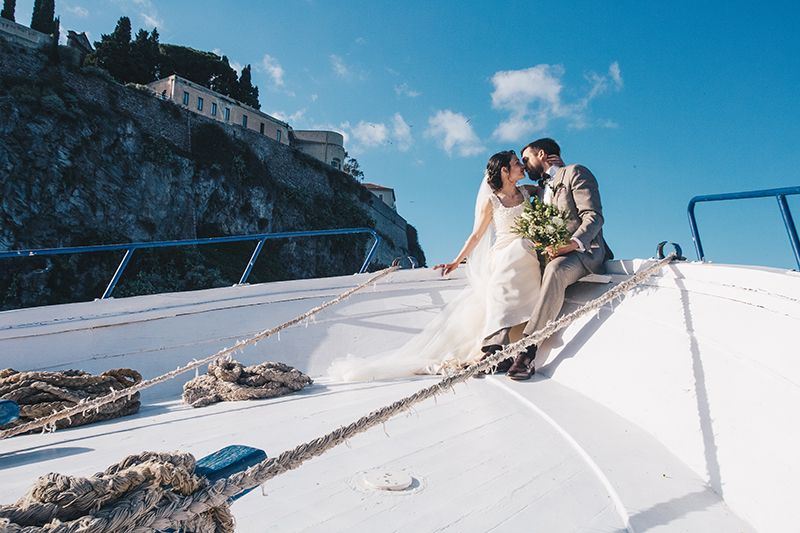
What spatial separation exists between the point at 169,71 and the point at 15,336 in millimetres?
45277

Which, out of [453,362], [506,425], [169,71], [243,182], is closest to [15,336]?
[453,362]

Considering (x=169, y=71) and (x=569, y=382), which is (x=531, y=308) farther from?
(x=169, y=71)

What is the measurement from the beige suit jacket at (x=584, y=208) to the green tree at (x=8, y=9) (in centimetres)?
4129

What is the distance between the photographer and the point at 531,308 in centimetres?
338

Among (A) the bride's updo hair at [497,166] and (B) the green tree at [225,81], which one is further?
(B) the green tree at [225,81]

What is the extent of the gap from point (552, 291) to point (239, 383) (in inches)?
79.8

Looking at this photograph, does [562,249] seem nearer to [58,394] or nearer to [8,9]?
[58,394]

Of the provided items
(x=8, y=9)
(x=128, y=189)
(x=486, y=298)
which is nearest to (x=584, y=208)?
(x=486, y=298)

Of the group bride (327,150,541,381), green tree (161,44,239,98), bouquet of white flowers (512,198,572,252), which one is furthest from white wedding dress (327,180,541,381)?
green tree (161,44,239,98)

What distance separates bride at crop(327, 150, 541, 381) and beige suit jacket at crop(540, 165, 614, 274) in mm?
317

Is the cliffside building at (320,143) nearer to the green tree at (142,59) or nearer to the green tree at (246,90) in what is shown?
the green tree at (246,90)

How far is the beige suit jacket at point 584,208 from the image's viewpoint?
10.6ft

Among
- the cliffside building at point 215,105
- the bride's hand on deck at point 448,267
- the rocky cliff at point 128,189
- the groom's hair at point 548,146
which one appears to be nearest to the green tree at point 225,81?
the cliffside building at point 215,105

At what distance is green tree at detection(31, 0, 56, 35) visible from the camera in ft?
107
